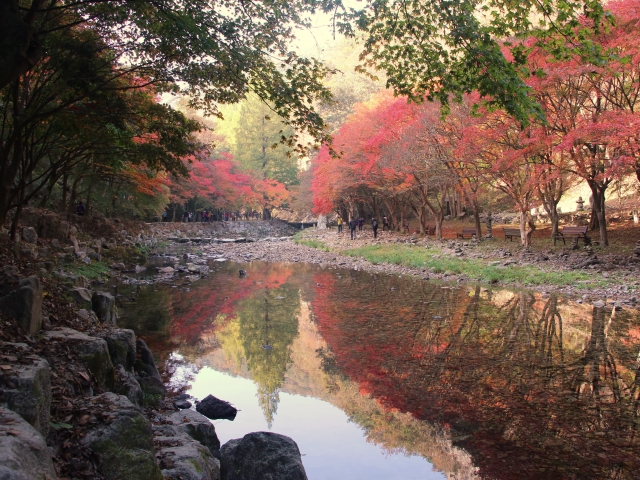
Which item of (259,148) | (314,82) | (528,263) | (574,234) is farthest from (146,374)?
(259,148)

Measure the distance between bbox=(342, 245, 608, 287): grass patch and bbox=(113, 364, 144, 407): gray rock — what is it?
12830 mm

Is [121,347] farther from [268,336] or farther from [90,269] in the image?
[90,269]

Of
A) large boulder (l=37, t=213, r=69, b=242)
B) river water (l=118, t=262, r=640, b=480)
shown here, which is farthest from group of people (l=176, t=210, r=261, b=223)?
river water (l=118, t=262, r=640, b=480)

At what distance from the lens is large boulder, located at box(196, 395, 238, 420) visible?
627 centimetres

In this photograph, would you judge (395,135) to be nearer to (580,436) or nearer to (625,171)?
(625,171)

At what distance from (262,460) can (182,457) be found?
2.38ft

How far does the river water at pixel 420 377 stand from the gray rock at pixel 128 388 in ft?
3.88

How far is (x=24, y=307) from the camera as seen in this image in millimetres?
4812

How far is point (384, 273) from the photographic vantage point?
1933cm

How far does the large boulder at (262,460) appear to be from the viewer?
4133 millimetres

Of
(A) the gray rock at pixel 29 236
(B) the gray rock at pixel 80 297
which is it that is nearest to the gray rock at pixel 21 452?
(B) the gray rock at pixel 80 297

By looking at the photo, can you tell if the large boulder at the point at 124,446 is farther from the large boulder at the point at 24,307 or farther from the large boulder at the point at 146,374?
the large boulder at the point at 146,374

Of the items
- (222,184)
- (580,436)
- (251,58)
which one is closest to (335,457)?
(580,436)

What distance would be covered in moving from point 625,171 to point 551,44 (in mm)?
11108
